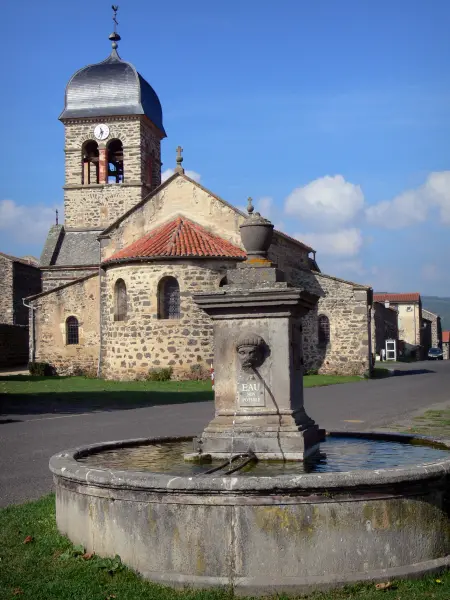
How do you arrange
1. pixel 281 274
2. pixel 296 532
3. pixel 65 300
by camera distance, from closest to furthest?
pixel 296 532 < pixel 281 274 < pixel 65 300

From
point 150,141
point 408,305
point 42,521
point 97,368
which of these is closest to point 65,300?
point 97,368

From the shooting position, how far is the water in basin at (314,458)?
6219 millimetres

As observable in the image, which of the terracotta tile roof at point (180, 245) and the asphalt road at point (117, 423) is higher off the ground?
the terracotta tile roof at point (180, 245)

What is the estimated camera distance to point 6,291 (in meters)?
44.8

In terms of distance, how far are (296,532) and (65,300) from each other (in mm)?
29826

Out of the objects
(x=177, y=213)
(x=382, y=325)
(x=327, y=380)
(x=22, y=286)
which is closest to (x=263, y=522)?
(x=327, y=380)

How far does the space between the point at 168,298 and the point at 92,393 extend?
5936 mm

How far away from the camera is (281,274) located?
7.07m

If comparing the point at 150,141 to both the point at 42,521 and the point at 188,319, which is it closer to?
the point at 188,319

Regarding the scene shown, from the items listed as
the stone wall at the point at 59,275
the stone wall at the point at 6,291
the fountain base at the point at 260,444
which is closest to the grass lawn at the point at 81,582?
the fountain base at the point at 260,444

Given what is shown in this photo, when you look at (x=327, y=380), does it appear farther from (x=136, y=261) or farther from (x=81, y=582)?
(x=81, y=582)

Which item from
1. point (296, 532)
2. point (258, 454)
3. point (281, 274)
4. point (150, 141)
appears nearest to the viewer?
point (296, 532)

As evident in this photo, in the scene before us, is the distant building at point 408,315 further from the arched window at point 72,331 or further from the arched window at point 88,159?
the arched window at point 72,331

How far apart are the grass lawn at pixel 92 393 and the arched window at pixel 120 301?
265 cm
